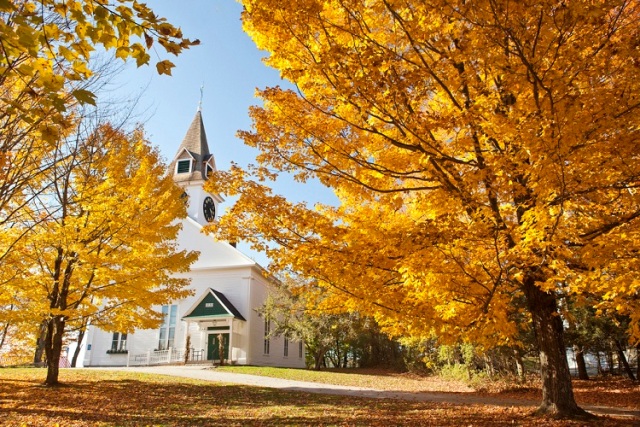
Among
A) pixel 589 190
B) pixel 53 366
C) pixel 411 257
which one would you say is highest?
pixel 589 190

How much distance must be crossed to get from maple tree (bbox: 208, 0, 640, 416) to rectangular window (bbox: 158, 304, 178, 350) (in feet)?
69.6

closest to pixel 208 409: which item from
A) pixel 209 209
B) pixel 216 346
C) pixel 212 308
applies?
pixel 212 308

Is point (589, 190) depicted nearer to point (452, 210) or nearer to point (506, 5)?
point (452, 210)

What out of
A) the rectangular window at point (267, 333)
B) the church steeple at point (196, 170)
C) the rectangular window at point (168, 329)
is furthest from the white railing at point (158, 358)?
the church steeple at point (196, 170)

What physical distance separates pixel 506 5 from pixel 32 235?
10755mm

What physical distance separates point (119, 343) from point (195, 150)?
14260mm

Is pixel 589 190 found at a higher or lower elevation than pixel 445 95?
lower

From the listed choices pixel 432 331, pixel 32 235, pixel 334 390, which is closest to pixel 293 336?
pixel 334 390

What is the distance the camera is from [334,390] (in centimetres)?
1384

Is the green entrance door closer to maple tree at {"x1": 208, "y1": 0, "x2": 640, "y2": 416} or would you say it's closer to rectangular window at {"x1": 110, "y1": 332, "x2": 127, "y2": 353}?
rectangular window at {"x1": 110, "y1": 332, "x2": 127, "y2": 353}

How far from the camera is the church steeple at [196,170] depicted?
3069 centimetres

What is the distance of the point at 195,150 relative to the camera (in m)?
33.1

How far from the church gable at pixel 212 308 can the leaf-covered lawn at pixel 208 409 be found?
430 inches

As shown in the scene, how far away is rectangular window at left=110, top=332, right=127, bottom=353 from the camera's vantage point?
26141mm
